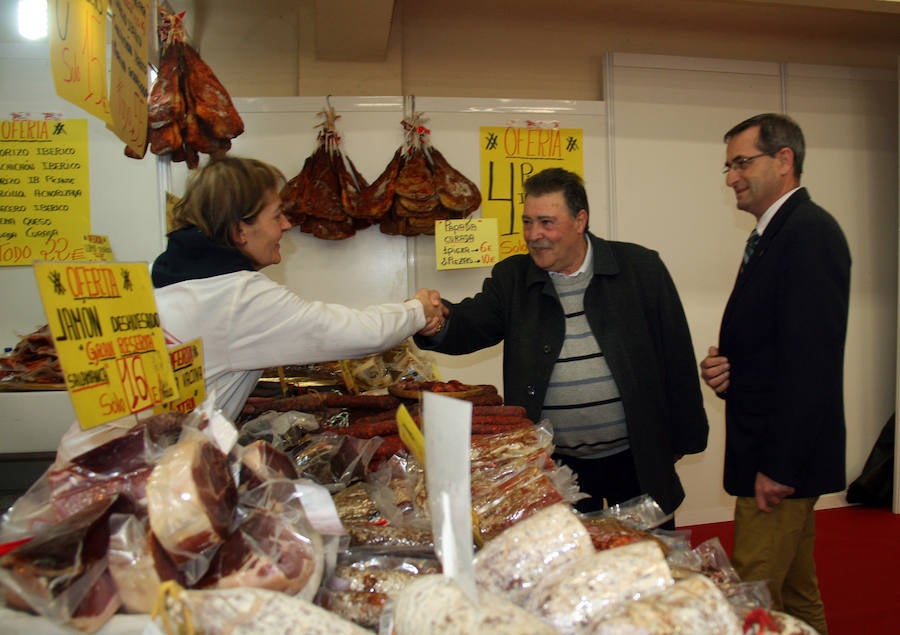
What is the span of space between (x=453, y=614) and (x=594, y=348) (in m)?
1.84

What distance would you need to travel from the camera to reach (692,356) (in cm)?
259

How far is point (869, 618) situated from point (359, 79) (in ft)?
13.9

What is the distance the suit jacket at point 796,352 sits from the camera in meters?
2.16

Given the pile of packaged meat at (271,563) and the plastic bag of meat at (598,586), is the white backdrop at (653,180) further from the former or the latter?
the plastic bag of meat at (598,586)

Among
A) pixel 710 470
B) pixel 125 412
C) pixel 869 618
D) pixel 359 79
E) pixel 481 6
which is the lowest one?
pixel 869 618

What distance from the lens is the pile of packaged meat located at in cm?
77

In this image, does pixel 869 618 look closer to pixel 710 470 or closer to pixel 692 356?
pixel 710 470

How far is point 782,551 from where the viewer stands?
2.35 m

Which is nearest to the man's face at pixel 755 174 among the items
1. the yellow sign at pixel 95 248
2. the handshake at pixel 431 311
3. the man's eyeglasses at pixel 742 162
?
the man's eyeglasses at pixel 742 162

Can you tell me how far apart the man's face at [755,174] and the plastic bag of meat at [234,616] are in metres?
Answer: 2.27

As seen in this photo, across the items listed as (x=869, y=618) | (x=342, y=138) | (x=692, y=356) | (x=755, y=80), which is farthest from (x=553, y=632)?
(x=755, y=80)

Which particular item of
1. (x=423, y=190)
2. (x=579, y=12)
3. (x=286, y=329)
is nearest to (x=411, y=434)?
(x=286, y=329)

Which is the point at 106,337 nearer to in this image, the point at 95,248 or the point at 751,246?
the point at 95,248

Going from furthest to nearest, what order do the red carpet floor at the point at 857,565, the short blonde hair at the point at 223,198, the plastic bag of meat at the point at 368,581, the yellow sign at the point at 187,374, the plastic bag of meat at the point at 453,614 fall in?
the red carpet floor at the point at 857,565, the short blonde hair at the point at 223,198, the yellow sign at the point at 187,374, the plastic bag of meat at the point at 368,581, the plastic bag of meat at the point at 453,614
